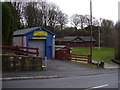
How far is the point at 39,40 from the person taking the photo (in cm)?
2556

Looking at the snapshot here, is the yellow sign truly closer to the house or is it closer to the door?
the door

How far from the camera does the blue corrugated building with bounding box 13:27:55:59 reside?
80.4 feet

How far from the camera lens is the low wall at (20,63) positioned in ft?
44.9

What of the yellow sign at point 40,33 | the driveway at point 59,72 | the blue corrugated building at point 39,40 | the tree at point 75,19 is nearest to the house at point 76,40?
the tree at point 75,19

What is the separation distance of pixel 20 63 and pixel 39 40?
11442mm

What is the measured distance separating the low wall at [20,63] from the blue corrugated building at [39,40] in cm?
955

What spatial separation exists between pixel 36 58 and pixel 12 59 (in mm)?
1871

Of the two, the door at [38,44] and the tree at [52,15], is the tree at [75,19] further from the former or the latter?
the door at [38,44]

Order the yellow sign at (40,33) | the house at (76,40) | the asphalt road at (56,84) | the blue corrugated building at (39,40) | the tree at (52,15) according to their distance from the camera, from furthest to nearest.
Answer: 1. the house at (76,40)
2. the tree at (52,15)
3. the yellow sign at (40,33)
4. the blue corrugated building at (39,40)
5. the asphalt road at (56,84)

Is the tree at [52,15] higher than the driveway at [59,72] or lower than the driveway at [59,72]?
higher

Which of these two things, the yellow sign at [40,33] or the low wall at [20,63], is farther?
the yellow sign at [40,33]

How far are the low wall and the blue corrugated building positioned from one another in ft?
31.3

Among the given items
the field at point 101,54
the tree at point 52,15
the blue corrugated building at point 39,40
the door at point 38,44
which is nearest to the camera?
the blue corrugated building at point 39,40

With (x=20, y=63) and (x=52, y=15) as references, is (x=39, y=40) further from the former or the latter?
(x=52, y=15)
